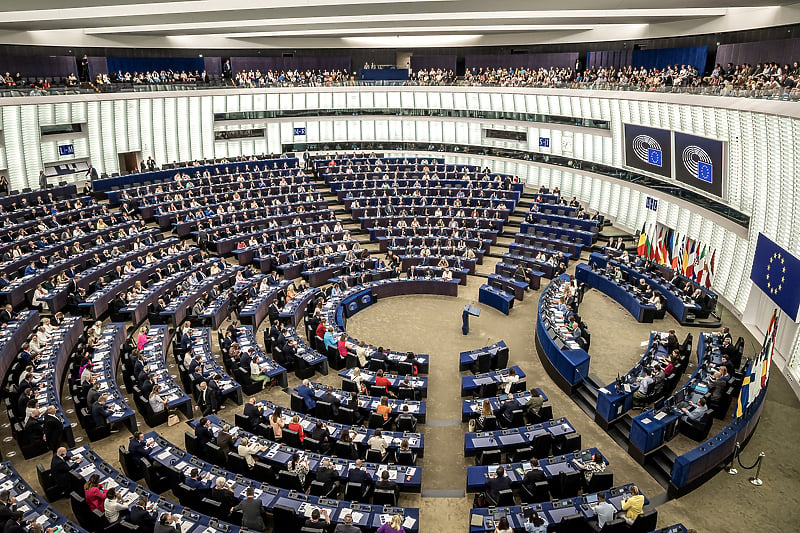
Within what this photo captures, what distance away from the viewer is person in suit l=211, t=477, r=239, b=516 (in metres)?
11.0

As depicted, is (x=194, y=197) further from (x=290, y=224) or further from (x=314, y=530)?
(x=314, y=530)

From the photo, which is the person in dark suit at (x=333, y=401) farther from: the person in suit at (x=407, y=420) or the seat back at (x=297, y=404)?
the person in suit at (x=407, y=420)

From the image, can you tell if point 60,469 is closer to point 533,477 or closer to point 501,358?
point 533,477

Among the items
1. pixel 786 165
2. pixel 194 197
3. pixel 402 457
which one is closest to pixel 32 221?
pixel 194 197

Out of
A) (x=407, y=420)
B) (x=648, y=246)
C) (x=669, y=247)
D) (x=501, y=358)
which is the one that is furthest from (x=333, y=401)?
(x=669, y=247)

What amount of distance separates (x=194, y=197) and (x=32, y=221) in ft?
26.4

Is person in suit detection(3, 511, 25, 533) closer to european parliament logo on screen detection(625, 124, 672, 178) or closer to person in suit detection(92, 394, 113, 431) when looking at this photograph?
person in suit detection(92, 394, 113, 431)

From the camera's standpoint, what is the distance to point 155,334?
18.0 metres

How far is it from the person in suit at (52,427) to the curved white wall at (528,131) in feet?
67.0

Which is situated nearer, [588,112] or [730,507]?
[730,507]

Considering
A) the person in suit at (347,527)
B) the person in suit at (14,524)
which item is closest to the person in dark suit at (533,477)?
the person in suit at (347,527)

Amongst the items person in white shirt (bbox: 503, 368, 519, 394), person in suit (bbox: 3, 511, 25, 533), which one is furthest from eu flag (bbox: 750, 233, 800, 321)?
person in suit (bbox: 3, 511, 25, 533)

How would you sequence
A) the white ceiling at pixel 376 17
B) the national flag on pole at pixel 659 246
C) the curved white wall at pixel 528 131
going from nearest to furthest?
the curved white wall at pixel 528 131 → the white ceiling at pixel 376 17 → the national flag on pole at pixel 659 246

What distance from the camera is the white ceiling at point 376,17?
20938mm
